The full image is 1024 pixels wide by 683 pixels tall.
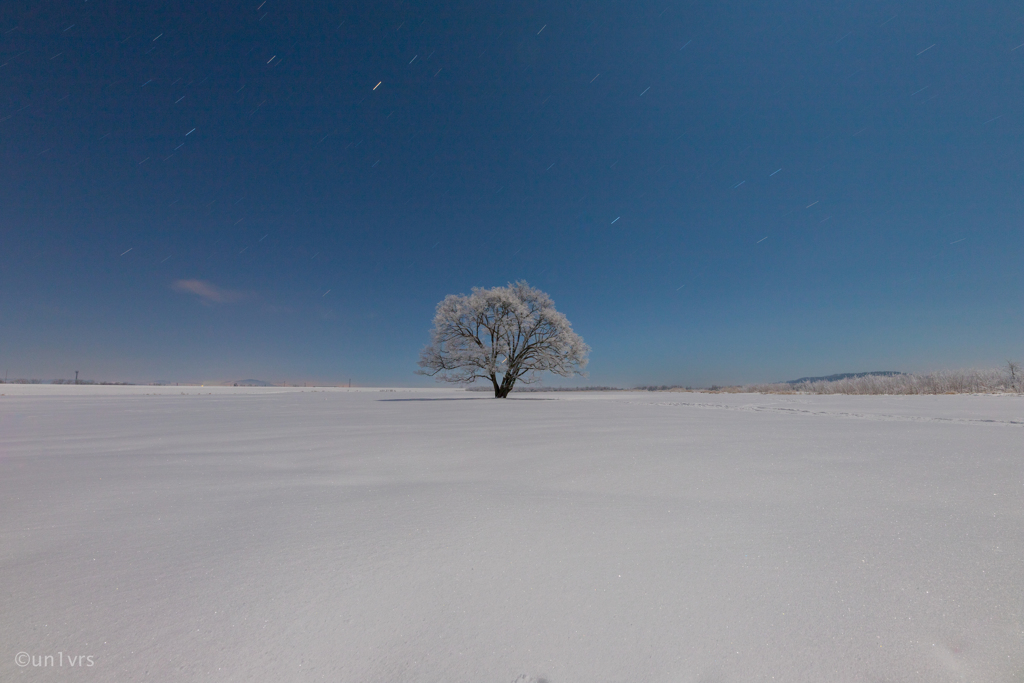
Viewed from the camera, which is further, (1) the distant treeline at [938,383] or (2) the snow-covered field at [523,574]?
(1) the distant treeline at [938,383]

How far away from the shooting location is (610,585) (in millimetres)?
942

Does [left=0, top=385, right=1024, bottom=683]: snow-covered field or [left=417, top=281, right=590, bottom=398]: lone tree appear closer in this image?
[left=0, top=385, right=1024, bottom=683]: snow-covered field

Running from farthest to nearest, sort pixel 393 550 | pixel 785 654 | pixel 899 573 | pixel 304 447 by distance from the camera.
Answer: pixel 304 447 → pixel 393 550 → pixel 899 573 → pixel 785 654

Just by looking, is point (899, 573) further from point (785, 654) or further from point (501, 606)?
point (501, 606)

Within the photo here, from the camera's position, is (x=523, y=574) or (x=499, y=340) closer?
(x=523, y=574)

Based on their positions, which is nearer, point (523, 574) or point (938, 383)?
point (523, 574)

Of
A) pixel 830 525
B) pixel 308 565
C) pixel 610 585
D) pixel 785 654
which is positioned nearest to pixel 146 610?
pixel 308 565

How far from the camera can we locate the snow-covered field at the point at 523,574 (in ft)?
2.38

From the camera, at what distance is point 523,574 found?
1.00 m

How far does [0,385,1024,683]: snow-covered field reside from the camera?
28.6 inches

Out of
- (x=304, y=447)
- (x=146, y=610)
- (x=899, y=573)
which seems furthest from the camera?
(x=304, y=447)

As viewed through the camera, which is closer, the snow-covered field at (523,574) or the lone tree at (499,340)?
the snow-covered field at (523,574)

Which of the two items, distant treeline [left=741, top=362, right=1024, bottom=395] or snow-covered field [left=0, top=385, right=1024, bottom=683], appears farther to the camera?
distant treeline [left=741, top=362, right=1024, bottom=395]

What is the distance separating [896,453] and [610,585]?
259cm
